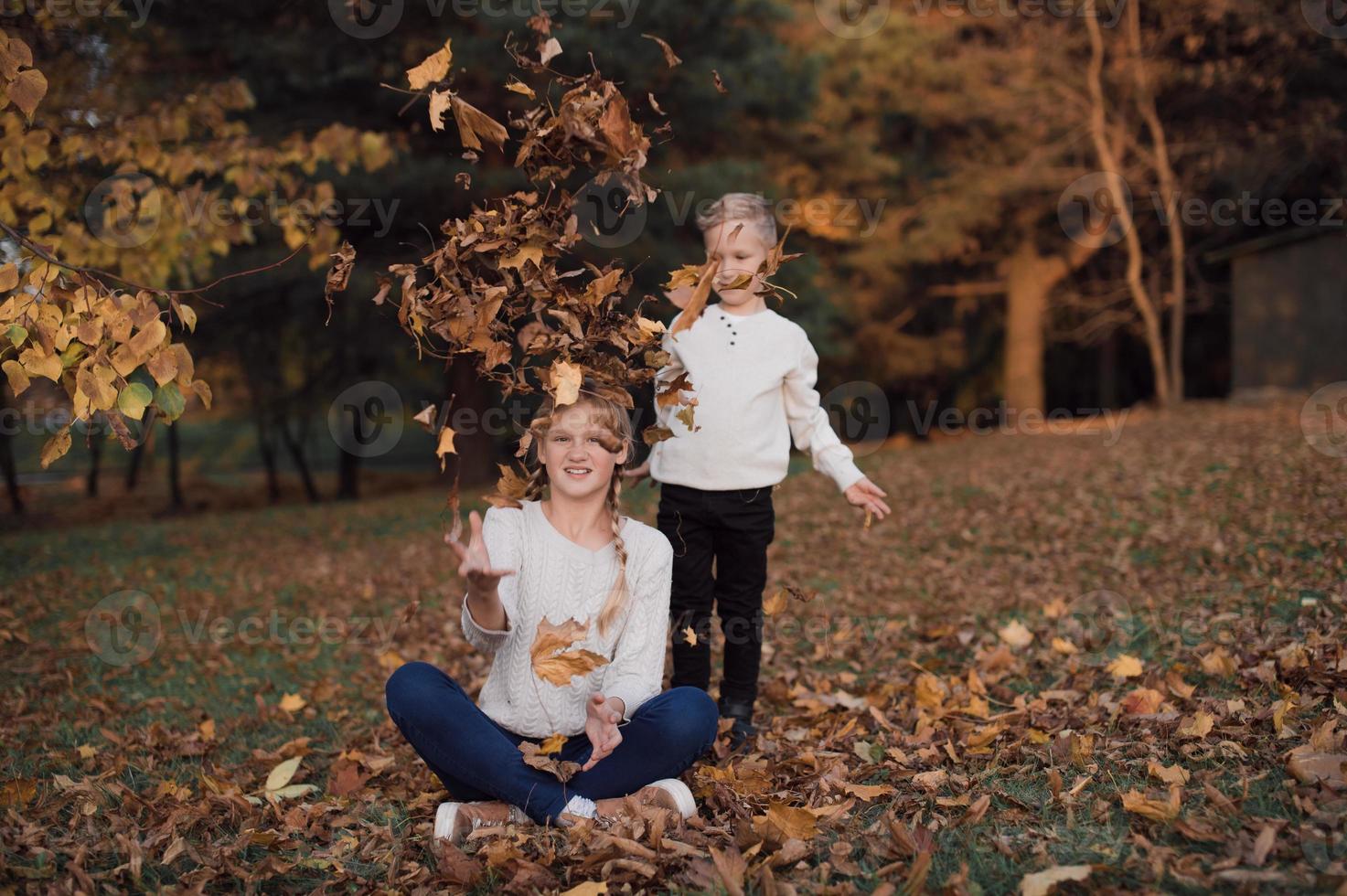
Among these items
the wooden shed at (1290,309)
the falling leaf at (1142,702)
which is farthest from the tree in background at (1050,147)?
the falling leaf at (1142,702)

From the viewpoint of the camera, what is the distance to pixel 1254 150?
13.9m

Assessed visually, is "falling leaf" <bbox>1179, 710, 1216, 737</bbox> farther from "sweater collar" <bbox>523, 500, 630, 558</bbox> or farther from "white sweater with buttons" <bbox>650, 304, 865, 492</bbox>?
"sweater collar" <bbox>523, 500, 630, 558</bbox>

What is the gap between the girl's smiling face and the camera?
9.13 ft

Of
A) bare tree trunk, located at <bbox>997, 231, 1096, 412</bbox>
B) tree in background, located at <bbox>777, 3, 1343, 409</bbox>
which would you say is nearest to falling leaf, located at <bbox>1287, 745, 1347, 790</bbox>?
tree in background, located at <bbox>777, 3, 1343, 409</bbox>

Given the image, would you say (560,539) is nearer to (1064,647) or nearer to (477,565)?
(477,565)

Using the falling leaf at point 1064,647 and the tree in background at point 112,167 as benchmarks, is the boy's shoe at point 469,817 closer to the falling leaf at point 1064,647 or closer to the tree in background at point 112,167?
the tree in background at point 112,167

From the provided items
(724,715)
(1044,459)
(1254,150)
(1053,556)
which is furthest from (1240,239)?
(724,715)

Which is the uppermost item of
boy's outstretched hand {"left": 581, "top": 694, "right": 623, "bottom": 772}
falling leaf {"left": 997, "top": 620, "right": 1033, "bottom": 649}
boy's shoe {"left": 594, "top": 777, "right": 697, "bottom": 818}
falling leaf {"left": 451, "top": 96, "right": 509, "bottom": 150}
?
falling leaf {"left": 451, "top": 96, "right": 509, "bottom": 150}

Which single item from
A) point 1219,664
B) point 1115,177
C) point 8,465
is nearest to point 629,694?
point 1219,664

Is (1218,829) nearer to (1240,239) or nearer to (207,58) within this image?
(207,58)

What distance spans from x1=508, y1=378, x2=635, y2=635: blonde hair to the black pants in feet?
1.55

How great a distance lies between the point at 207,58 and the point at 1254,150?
1358 cm

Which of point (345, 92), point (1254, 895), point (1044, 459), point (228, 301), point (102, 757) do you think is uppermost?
point (345, 92)

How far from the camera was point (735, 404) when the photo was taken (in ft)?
10.9
